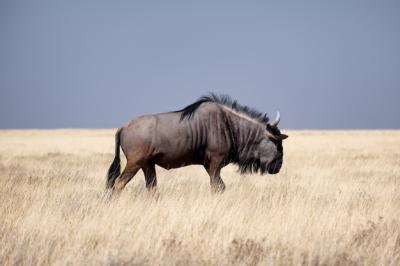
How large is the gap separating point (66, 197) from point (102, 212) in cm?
162

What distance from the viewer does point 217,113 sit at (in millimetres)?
10273

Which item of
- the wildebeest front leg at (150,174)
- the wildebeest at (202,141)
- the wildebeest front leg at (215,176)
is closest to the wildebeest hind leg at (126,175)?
the wildebeest at (202,141)

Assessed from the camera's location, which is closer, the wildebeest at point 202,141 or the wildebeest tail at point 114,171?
the wildebeest at point 202,141

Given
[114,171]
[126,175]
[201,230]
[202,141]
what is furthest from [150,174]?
[201,230]

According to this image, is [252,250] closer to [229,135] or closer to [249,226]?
[249,226]

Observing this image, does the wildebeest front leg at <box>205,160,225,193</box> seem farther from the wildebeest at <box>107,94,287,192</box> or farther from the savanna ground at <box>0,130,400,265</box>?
the savanna ground at <box>0,130,400,265</box>

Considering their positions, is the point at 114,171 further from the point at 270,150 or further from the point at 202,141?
the point at 270,150

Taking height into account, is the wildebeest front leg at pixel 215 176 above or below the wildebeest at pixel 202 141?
below

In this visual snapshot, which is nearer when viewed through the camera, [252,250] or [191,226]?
[252,250]

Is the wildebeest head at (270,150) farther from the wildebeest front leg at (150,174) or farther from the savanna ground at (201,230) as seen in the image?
the wildebeest front leg at (150,174)

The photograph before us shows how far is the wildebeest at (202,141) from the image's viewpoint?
9.77 m

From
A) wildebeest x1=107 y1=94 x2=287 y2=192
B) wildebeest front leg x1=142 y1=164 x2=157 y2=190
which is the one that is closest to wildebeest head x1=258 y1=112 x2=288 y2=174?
wildebeest x1=107 y1=94 x2=287 y2=192

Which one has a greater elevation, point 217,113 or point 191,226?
point 217,113

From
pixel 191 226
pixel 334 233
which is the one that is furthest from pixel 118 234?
pixel 334 233
